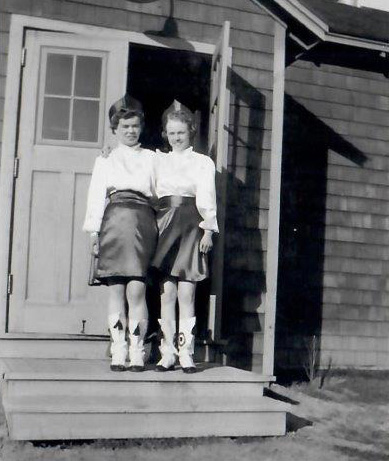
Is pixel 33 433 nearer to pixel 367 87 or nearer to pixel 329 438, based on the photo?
pixel 329 438

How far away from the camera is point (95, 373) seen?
4.32 m

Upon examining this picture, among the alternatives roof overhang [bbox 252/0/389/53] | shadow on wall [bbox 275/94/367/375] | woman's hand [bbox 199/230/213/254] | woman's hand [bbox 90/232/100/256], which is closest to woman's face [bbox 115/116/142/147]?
woman's hand [bbox 90/232/100/256]

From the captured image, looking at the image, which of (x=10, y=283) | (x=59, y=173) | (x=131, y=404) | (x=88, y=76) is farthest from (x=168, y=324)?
(x=88, y=76)

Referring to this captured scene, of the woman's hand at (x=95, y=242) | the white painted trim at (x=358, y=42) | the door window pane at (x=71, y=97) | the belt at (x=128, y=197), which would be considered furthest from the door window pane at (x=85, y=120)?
the white painted trim at (x=358, y=42)

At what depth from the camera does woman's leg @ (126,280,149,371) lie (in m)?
4.45

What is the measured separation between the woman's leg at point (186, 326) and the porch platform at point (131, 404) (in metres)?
0.08

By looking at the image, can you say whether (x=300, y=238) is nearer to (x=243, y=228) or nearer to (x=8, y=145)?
(x=243, y=228)

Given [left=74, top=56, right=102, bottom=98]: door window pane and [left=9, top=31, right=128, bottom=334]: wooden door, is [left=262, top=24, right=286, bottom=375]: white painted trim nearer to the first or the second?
[left=9, top=31, right=128, bottom=334]: wooden door

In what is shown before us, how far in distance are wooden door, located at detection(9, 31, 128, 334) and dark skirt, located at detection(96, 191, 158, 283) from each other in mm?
1135

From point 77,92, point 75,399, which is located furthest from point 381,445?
point 77,92

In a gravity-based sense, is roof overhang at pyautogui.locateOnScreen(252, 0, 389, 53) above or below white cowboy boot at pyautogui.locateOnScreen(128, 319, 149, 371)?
above

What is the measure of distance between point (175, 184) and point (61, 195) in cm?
131

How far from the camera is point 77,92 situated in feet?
19.1

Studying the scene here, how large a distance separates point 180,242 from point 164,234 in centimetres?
12
